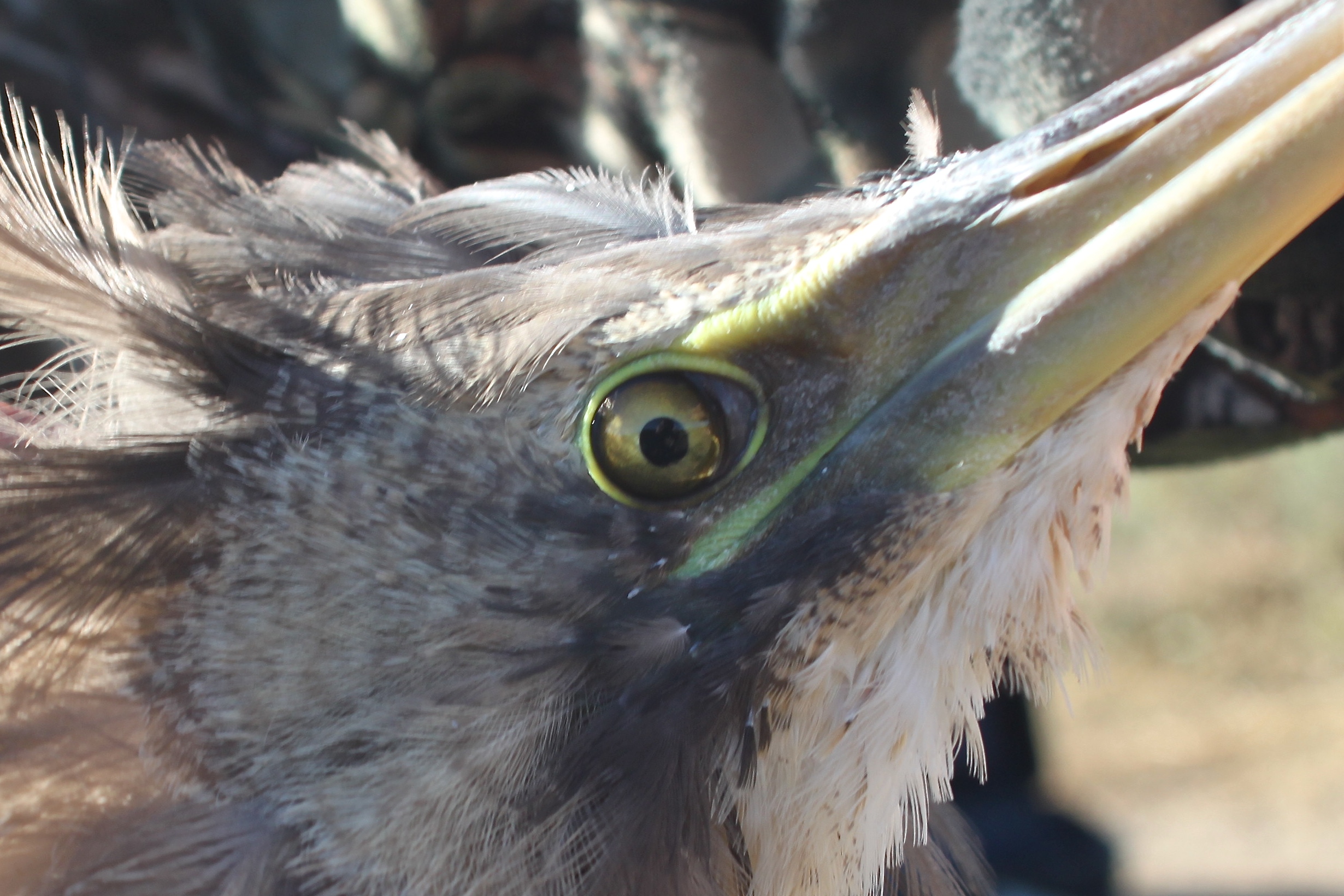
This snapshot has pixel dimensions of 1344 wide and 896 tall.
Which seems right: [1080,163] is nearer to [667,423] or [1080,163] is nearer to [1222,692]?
[667,423]

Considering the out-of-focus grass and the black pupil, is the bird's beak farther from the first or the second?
the out-of-focus grass

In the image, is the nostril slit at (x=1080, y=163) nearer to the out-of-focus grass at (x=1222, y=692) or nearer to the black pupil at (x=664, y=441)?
the black pupil at (x=664, y=441)

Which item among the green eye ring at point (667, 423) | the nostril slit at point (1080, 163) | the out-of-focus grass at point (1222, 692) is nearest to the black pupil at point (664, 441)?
the green eye ring at point (667, 423)

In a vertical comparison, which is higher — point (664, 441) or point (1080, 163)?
Answer: point (1080, 163)

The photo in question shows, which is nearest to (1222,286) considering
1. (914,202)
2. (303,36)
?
(914,202)

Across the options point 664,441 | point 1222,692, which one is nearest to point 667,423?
point 664,441

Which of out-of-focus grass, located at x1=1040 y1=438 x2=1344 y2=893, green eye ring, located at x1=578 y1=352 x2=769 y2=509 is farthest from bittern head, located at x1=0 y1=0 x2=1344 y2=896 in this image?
out-of-focus grass, located at x1=1040 y1=438 x2=1344 y2=893

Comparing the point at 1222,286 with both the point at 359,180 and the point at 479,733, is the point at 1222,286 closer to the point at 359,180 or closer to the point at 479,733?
the point at 479,733
